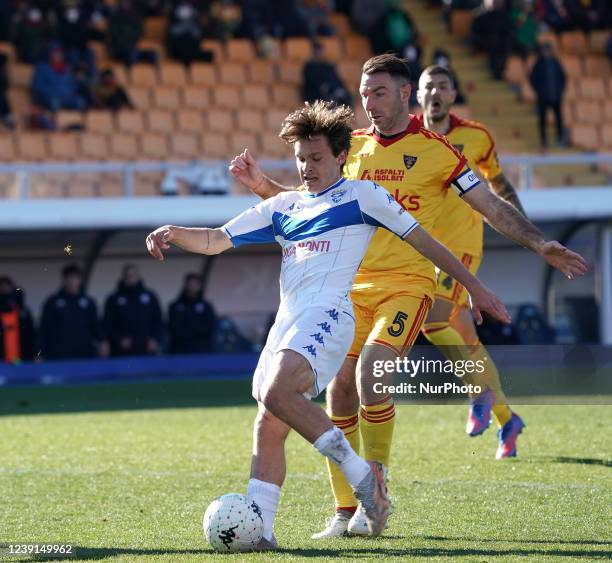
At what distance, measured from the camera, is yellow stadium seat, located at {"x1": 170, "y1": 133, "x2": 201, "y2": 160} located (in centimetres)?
1981

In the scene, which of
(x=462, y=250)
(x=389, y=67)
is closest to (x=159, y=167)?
(x=462, y=250)

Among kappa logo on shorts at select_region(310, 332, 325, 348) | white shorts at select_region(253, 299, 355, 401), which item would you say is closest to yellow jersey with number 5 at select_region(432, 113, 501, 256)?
white shorts at select_region(253, 299, 355, 401)

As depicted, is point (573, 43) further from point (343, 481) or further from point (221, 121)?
point (343, 481)

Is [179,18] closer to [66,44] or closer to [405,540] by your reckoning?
[66,44]

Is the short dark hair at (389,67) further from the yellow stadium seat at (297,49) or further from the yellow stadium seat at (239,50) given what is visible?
the yellow stadium seat at (297,49)

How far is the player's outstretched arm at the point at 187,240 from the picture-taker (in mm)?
6074

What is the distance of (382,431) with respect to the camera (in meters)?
6.62

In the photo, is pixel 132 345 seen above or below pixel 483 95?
below

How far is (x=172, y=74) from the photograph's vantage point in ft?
68.7

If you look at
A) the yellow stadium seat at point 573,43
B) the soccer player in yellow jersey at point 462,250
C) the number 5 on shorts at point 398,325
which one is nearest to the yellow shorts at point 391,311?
the number 5 on shorts at point 398,325

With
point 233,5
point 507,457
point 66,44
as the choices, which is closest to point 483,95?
point 233,5

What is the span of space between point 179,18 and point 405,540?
638 inches

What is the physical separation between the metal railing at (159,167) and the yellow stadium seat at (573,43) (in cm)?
682

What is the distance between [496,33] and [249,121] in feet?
17.1
